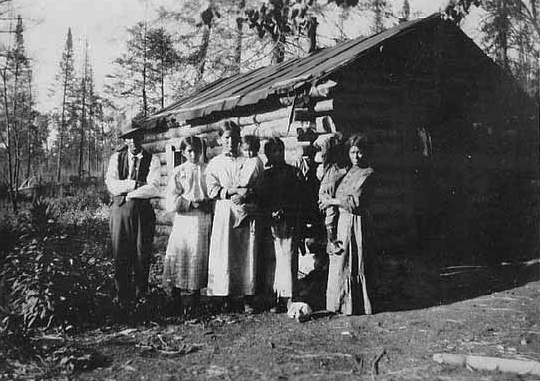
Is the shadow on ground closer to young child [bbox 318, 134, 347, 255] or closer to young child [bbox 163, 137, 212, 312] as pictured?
young child [bbox 318, 134, 347, 255]

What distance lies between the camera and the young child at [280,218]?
5.48 m

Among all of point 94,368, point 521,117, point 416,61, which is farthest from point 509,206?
point 94,368

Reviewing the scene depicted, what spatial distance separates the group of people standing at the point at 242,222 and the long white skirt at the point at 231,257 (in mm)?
11

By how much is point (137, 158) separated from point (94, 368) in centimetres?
259

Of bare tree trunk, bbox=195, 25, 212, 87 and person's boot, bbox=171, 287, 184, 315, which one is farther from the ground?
bare tree trunk, bbox=195, 25, 212, 87

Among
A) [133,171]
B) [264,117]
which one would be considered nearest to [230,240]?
[133,171]

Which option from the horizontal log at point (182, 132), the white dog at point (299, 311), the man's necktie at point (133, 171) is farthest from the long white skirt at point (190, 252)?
the horizontal log at point (182, 132)

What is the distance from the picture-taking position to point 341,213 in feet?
18.2

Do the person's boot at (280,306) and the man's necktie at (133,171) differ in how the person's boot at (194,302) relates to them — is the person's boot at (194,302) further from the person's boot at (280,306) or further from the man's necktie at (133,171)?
the man's necktie at (133,171)

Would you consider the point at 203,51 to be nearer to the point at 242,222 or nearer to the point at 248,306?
the point at 242,222

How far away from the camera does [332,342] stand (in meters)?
4.59

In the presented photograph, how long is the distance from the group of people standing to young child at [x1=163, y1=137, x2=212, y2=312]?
11mm

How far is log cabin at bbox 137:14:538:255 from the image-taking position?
24.3 ft

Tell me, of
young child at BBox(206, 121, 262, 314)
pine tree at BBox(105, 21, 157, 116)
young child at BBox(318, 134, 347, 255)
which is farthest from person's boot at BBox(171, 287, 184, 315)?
pine tree at BBox(105, 21, 157, 116)
